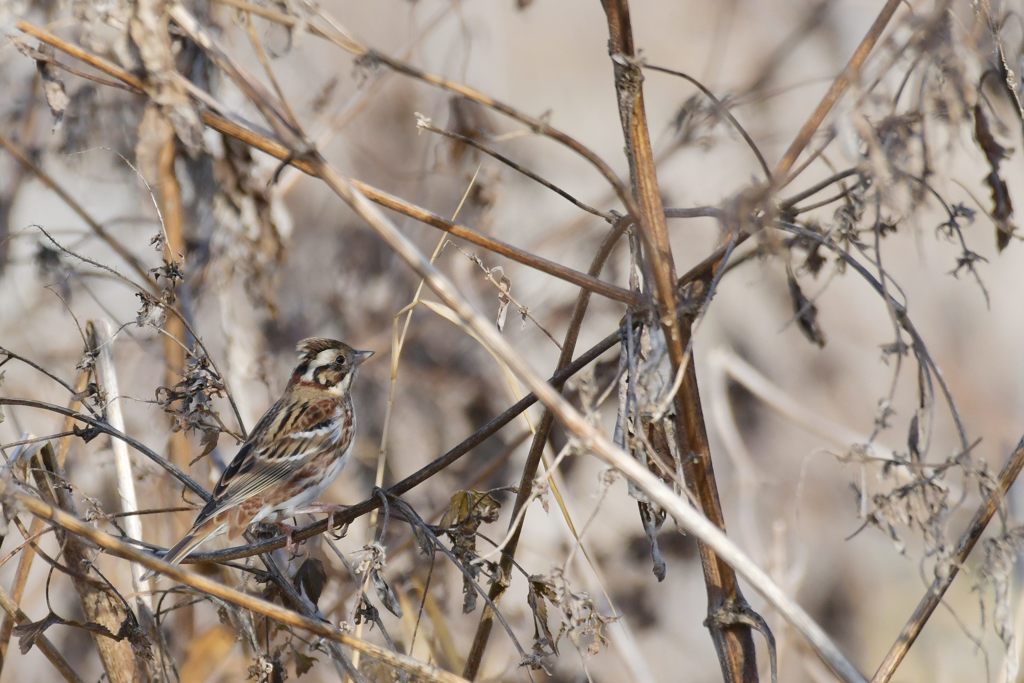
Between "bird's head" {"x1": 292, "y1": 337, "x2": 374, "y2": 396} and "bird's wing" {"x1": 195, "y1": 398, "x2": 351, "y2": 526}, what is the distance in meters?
0.08

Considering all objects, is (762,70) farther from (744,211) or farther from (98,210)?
(744,211)

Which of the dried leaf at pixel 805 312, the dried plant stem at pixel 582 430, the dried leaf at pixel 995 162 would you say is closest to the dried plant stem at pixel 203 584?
the dried plant stem at pixel 582 430

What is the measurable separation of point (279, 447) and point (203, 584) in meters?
1.68

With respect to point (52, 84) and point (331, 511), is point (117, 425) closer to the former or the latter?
point (331, 511)

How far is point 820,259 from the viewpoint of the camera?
236cm

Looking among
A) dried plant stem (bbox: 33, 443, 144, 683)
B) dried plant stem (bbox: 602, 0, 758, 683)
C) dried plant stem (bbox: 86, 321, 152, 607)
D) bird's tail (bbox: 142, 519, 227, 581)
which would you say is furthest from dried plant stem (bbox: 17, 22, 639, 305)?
bird's tail (bbox: 142, 519, 227, 581)

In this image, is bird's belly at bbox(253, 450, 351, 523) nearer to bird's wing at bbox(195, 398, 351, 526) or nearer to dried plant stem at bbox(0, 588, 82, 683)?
bird's wing at bbox(195, 398, 351, 526)

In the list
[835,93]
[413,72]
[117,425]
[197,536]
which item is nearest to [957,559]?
[835,93]

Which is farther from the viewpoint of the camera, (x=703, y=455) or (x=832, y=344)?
(x=832, y=344)

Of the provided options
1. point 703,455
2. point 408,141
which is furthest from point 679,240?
point 703,455

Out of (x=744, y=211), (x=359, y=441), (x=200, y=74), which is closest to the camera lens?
(x=744, y=211)

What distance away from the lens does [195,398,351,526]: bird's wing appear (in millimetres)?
3093

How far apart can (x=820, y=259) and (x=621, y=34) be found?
816 mm

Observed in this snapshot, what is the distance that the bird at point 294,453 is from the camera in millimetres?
3023
